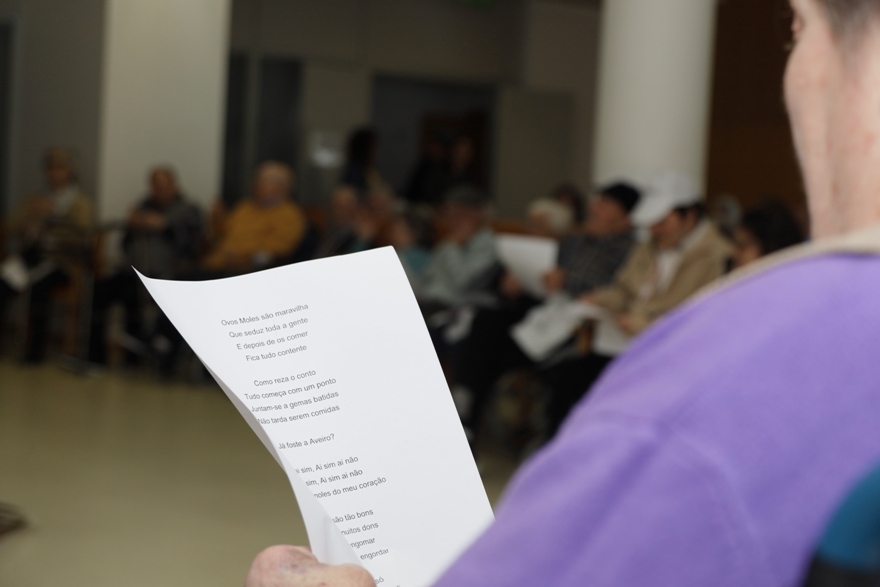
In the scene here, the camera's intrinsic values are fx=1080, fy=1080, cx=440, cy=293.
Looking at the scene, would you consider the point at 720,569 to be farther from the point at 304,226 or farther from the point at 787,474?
the point at 304,226

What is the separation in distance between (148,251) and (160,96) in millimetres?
1432

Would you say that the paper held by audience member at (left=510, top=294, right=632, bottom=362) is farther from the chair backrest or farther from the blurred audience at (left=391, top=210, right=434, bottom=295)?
the chair backrest

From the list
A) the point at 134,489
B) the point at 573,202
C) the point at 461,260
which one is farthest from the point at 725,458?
the point at 573,202

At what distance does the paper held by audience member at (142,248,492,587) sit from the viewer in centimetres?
Answer: 66

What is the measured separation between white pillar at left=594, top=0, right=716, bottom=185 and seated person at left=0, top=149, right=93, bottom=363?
10.8 feet

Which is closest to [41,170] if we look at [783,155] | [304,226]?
[304,226]

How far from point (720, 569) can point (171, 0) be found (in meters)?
7.54

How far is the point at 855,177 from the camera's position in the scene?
1.74 feet

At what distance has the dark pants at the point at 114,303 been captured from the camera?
257 inches

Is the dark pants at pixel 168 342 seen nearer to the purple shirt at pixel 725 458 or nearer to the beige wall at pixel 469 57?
the beige wall at pixel 469 57

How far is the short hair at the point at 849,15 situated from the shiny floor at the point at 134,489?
253 centimetres

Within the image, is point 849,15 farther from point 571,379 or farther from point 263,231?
point 263,231

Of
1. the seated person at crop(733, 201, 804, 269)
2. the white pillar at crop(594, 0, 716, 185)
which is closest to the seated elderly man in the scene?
the seated person at crop(733, 201, 804, 269)

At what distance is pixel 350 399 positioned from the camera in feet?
2.28
